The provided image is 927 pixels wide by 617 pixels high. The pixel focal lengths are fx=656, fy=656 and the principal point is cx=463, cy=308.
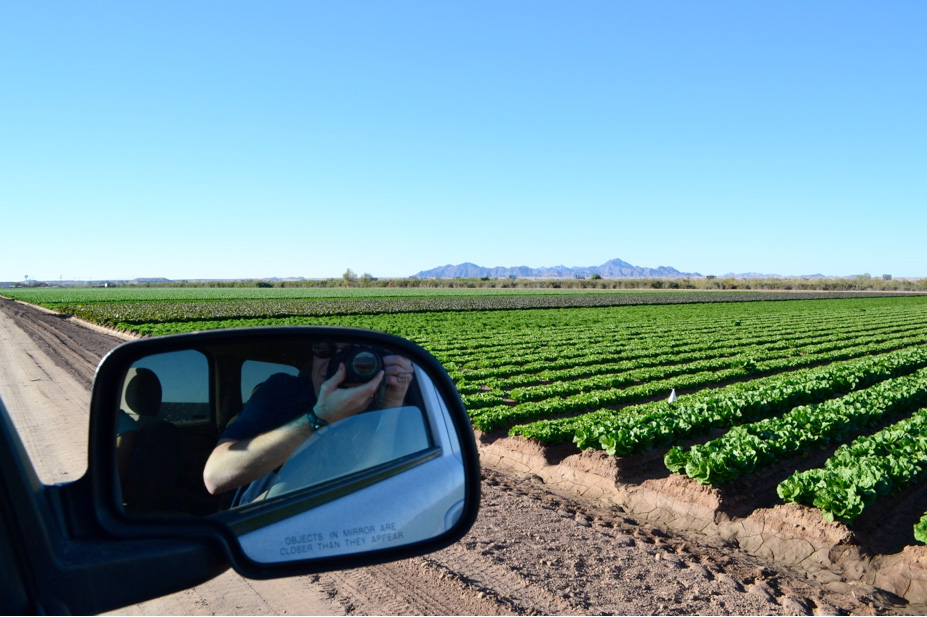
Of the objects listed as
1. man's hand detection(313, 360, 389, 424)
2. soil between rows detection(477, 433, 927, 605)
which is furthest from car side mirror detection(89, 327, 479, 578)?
soil between rows detection(477, 433, 927, 605)

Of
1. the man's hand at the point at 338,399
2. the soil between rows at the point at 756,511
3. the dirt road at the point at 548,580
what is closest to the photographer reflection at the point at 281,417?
the man's hand at the point at 338,399

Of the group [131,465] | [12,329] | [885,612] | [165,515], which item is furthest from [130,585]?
[12,329]

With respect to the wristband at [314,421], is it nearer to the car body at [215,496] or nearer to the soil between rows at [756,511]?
the car body at [215,496]

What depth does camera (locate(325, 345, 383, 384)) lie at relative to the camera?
71.1 inches

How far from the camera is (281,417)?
1.71 metres

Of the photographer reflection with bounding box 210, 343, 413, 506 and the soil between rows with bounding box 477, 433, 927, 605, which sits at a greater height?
the photographer reflection with bounding box 210, 343, 413, 506

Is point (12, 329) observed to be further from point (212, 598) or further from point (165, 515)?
point (165, 515)

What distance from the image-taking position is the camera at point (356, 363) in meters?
1.81

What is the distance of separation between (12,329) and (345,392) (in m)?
33.0

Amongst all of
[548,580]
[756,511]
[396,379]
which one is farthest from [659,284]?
[396,379]

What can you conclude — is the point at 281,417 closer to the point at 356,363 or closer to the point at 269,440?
the point at 269,440

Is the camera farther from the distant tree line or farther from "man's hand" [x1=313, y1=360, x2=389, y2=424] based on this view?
the distant tree line

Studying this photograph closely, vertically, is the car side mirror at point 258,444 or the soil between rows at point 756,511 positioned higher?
the car side mirror at point 258,444

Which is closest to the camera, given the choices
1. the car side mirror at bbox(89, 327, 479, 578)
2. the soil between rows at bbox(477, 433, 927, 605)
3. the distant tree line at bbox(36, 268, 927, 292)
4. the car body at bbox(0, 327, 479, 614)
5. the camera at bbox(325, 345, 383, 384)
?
the car body at bbox(0, 327, 479, 614)
